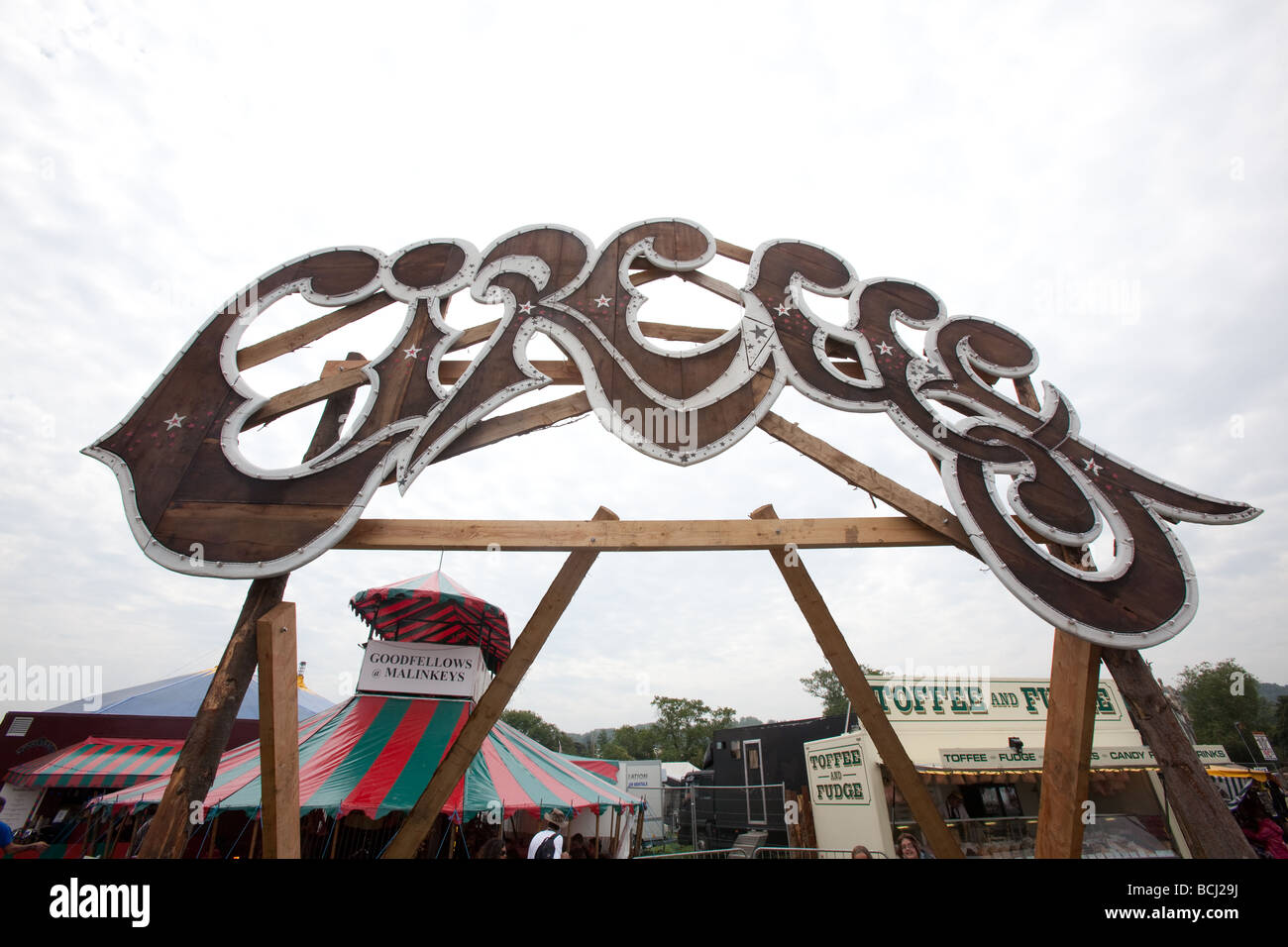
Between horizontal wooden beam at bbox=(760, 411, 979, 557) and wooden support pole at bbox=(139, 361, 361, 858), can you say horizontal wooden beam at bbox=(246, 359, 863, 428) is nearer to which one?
horizontal wooden beam at bbox=(760, 411, 979, 557)

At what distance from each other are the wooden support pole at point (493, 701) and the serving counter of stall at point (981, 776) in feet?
33.4

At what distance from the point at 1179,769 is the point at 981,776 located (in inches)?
394

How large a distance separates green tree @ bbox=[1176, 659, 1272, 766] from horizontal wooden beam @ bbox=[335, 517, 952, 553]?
6754 cm

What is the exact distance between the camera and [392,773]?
738 cm

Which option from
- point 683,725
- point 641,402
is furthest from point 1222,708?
point 641,402

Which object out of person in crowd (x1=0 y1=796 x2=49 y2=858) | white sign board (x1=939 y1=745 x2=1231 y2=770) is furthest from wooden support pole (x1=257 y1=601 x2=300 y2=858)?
white sign board (x1=939 y1=745 x2=1231 y2=770)

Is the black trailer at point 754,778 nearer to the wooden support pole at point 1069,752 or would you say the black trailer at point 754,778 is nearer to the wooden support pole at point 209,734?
the wooden support pole at point 1069,752

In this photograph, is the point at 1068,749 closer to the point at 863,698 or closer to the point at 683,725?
the point at 863,698

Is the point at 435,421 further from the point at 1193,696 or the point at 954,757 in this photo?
the point at 1193,696

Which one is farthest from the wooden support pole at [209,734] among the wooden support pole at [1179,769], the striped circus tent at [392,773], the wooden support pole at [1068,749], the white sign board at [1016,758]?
the white sign board at [1016,758]

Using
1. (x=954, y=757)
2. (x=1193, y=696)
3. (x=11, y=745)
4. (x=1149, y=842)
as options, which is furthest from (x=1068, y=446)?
(x=1193, y=696)

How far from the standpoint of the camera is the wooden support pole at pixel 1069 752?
328cm

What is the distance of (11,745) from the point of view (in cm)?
1511
